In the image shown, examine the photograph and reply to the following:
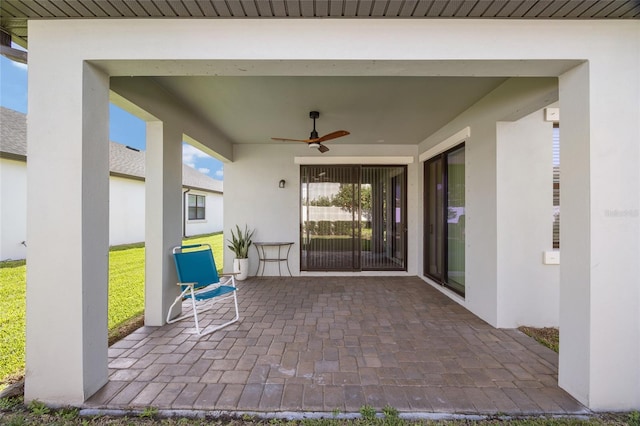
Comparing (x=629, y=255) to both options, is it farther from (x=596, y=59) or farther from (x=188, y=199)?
(x=188, y=199)

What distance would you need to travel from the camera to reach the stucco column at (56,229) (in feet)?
6.43

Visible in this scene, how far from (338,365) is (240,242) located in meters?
3.72

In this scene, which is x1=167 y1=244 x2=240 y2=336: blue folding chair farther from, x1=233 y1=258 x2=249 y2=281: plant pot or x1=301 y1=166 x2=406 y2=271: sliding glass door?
x1=301 y1=166 x2=406 y2=271: sliding glass door

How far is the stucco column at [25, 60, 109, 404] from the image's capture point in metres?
1.96

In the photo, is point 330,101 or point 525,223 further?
point 330,101

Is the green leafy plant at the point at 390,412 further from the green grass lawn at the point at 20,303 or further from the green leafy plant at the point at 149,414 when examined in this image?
the green grass lawn at the point at 20,303

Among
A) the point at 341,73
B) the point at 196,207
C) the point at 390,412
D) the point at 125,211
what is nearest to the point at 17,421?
the point at 390,412

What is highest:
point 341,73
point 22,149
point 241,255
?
point 22,149

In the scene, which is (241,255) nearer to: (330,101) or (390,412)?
(330,101)

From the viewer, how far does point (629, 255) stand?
6.36 feet

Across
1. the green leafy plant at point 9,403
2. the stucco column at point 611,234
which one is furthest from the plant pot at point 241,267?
the stucco column at point 611,234

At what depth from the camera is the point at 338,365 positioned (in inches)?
95.3

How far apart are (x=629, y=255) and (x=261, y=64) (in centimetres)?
323

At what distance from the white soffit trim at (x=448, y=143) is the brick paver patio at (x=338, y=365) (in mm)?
2659
